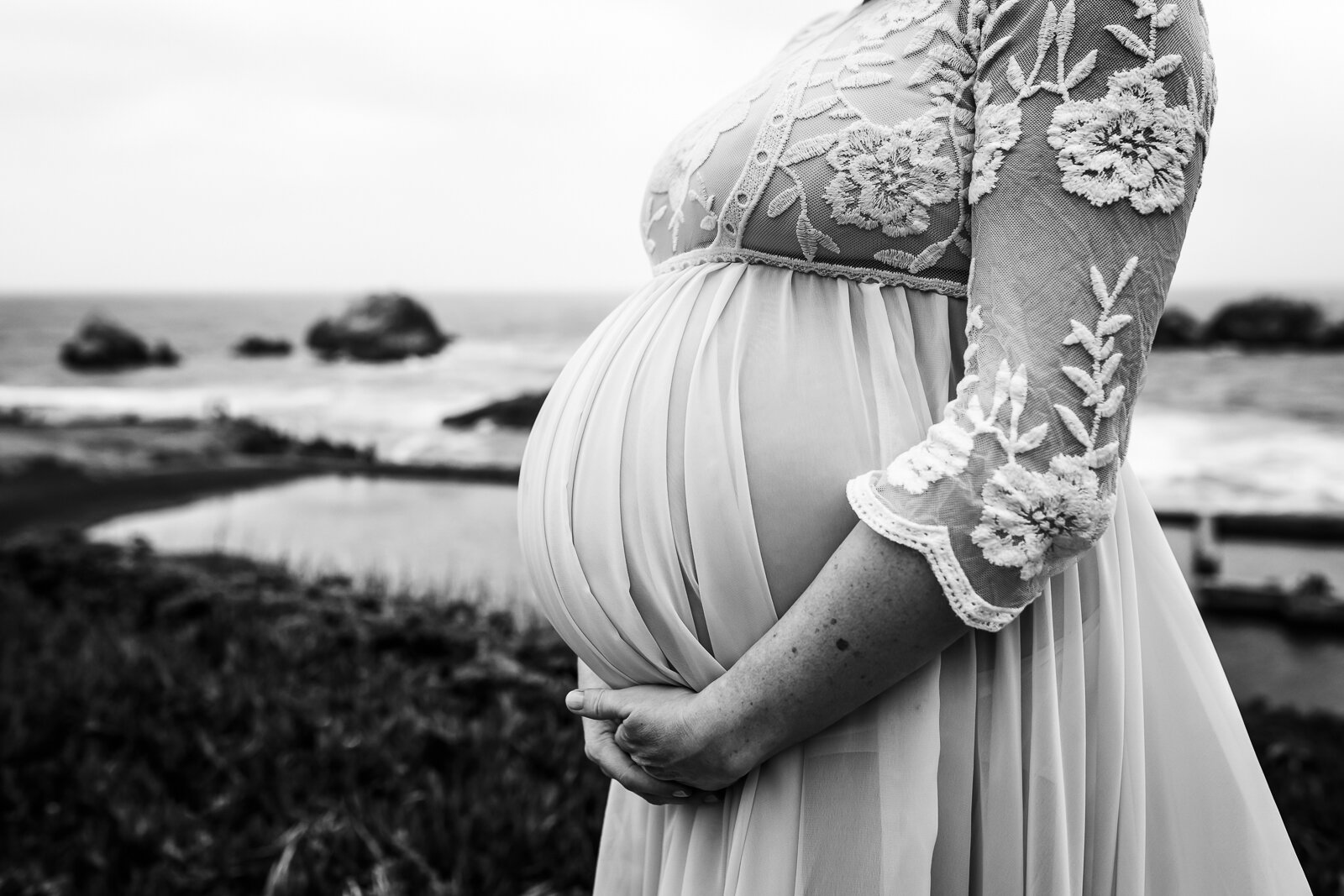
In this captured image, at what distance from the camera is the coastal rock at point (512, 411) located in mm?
4305

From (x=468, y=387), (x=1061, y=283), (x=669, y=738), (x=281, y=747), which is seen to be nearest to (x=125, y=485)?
(x=468, y=387)

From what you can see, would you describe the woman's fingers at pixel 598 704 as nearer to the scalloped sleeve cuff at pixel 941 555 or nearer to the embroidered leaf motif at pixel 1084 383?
the scalloped sleeve cuff at pixel 941 555

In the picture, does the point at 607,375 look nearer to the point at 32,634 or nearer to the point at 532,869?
the point at 532,869

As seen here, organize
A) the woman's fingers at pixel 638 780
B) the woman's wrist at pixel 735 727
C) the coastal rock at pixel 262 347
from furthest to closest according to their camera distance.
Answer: the coastal rock at pixel 262 347, the woman's fingers at pixel 638 780, the woman's wrist at pixel 735 727

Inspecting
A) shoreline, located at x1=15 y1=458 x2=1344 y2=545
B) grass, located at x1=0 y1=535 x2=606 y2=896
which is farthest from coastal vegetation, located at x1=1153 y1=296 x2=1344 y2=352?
shoreline, located at x1=15 y1=458 x2=1344 y2=545

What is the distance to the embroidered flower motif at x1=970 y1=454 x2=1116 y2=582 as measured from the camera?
779 mm

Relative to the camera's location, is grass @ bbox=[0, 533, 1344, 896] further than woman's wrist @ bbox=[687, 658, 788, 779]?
Yes

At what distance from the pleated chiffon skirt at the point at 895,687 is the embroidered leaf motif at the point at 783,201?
0.07 m

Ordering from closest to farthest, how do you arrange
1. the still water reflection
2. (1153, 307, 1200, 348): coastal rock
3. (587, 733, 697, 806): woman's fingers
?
(587, 733, 697, 806): woman's fingers < (1153, 307, 1200, 348): coastal rock < the still water reflection

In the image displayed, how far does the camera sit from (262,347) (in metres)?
4.66

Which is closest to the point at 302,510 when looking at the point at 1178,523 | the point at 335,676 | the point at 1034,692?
the point at 335,676

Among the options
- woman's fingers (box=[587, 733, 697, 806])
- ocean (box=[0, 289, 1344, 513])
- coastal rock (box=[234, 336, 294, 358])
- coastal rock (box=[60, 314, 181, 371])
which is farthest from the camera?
coastal rock (box=[60, 314, 181, 371])

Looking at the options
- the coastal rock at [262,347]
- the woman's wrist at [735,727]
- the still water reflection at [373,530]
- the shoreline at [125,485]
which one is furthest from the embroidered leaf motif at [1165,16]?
the coastal rock at [262,347]

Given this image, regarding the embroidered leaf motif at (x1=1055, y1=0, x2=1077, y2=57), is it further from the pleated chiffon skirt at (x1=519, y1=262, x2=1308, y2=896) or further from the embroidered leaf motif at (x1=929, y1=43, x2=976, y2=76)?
the pleated chiffon skirt at (x1=519, y1=262, x2=1308, y2=896)
